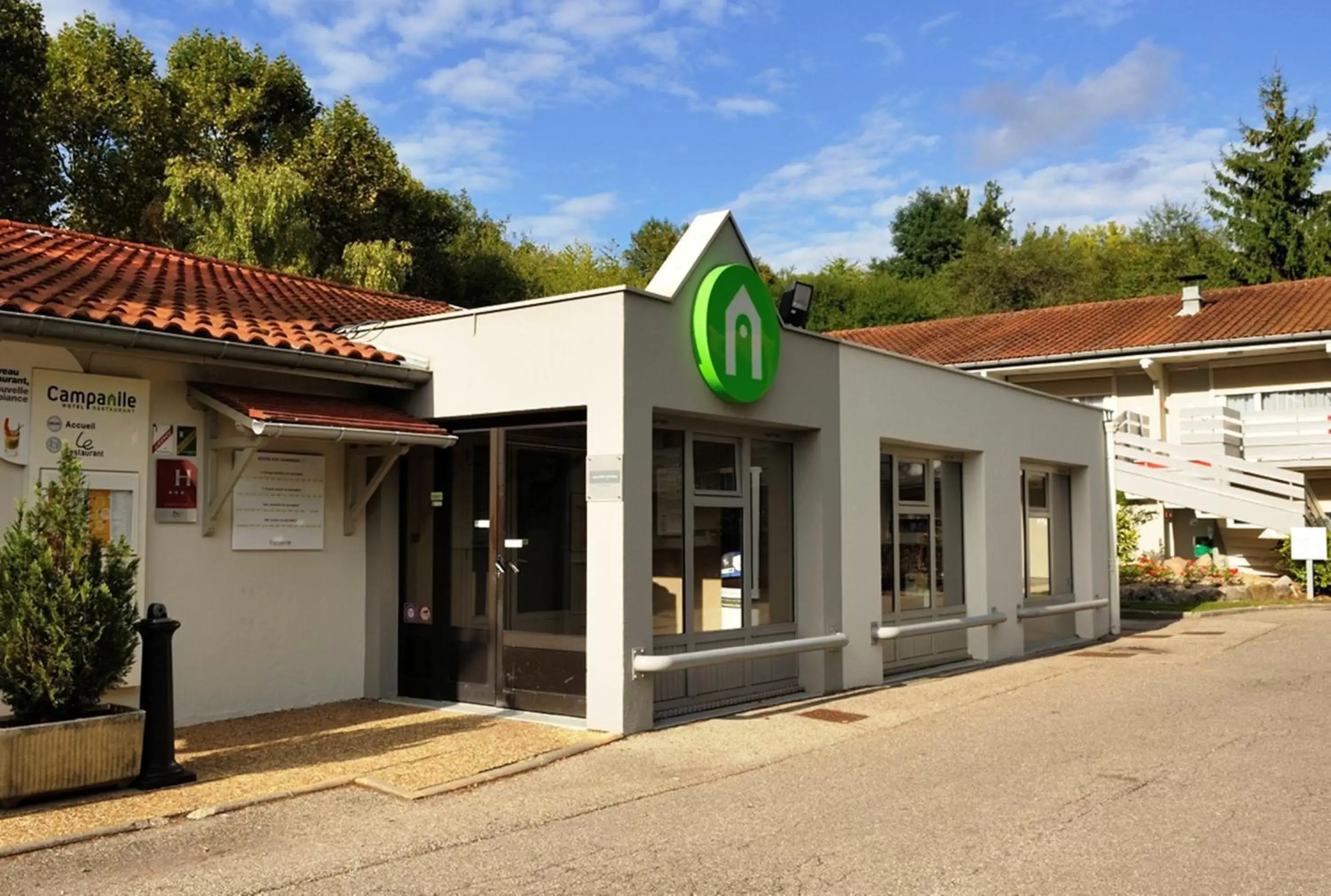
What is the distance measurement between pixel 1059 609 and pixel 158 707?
11045 mm

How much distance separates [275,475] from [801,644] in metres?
4.68

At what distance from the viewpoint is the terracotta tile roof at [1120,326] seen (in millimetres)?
25453

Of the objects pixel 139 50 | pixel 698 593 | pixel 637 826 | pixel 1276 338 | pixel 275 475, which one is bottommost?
pixel 637 826

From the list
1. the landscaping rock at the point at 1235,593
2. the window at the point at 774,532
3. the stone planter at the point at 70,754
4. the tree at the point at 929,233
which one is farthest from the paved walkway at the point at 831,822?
the tree at the point at 929,233

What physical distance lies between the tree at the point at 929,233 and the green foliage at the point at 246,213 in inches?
1401

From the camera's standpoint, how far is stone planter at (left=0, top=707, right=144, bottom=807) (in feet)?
20.3

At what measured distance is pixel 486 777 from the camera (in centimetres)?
720

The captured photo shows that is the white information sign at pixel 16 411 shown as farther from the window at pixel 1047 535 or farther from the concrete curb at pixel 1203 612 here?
the concrete curb at pixel 1203 612

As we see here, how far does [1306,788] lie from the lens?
22.8ft

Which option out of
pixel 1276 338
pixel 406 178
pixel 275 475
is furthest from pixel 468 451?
pixel 406 178

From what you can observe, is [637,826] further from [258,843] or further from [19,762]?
[19,762]

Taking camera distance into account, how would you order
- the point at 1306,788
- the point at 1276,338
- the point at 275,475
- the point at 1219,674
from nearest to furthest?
the point at 1306,788
the point at 275,475
the point at 1219,674
the point at 1276,338

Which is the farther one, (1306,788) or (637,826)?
(1306,788)

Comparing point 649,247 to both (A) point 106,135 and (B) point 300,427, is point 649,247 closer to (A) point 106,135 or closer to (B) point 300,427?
(A) point 106,135
